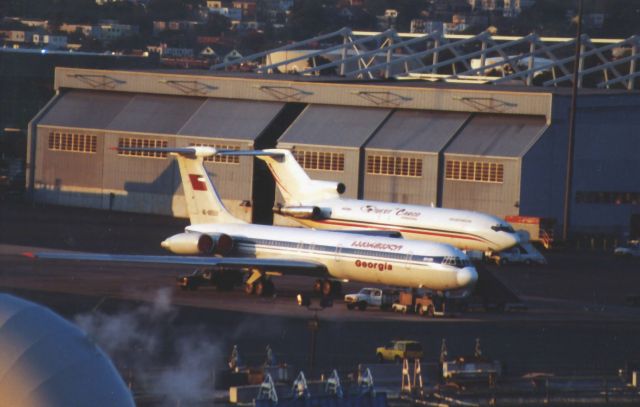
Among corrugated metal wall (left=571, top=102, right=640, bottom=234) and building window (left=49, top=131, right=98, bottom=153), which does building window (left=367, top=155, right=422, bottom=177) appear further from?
building window (left=49, top=131, right=98, bottom=153)

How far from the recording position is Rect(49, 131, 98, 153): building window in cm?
10181

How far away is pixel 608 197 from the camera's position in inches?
3622

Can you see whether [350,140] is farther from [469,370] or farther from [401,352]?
[469,370]

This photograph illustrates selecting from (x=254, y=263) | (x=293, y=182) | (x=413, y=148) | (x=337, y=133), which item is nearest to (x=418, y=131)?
(x=413, y=148)

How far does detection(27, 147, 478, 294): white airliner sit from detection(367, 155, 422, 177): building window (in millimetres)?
24758

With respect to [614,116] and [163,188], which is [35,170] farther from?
[614,116]

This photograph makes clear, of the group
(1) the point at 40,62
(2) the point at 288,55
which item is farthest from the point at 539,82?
(1) the point at 40,62

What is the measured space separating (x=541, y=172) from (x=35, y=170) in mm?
33720

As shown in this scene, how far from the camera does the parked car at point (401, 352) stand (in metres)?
47.1

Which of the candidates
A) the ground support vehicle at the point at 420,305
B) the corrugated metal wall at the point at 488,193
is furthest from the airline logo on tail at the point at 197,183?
the corrugated metal wall at the point at 488,193

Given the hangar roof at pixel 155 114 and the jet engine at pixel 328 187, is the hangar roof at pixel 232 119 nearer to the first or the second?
the hangar roof at pixel 155 114

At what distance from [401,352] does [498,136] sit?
44.5 meters

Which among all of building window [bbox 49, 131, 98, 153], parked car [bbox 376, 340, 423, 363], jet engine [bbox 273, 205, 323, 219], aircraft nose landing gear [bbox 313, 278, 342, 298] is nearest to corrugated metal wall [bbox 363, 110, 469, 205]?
jet engine [bbox 273, 205, 323, 219]

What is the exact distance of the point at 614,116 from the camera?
92938 millimetres
